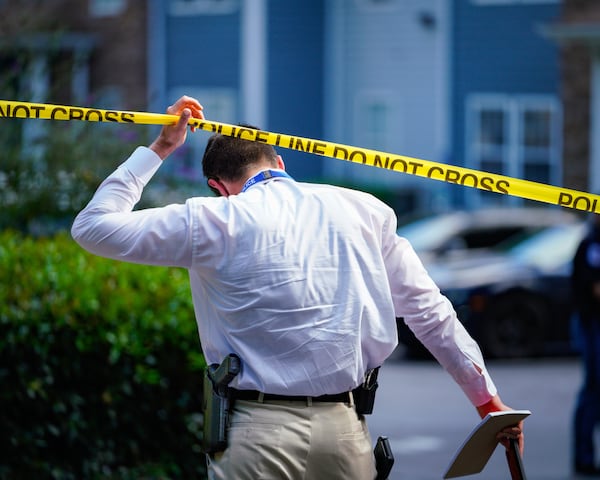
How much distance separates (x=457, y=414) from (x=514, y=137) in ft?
49.0

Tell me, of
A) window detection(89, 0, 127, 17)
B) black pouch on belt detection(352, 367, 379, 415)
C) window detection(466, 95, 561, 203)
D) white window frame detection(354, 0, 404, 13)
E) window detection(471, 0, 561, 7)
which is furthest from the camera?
window detection(89, 0, 127, 17)

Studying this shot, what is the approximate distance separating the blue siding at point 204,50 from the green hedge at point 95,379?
21.9 m

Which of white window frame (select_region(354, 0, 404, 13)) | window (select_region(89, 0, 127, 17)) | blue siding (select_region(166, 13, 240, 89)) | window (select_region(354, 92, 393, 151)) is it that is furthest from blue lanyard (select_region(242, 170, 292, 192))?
window (select_region(89, 0, 127, 17))

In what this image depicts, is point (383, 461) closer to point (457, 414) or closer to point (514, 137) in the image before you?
point (457, 414)

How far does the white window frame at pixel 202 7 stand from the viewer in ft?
90.7

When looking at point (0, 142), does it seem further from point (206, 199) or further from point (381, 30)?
point (381, 30)

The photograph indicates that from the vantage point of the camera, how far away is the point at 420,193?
995 inches

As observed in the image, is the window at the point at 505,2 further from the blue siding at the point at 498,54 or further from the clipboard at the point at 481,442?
the clipboard at the point at 481,442

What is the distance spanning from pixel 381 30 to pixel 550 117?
4.35 m

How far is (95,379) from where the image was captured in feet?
19.2

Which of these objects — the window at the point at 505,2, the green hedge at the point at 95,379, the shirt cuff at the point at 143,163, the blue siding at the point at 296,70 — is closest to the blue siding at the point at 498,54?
the window at the point at 505,2

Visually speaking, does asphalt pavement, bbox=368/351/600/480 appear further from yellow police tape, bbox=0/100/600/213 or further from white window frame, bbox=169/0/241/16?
white window frame, bbox=169/0/241/16

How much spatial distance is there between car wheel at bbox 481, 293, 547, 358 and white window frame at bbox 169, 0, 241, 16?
15537 mm

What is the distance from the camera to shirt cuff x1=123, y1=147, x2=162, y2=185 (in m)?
3.87
